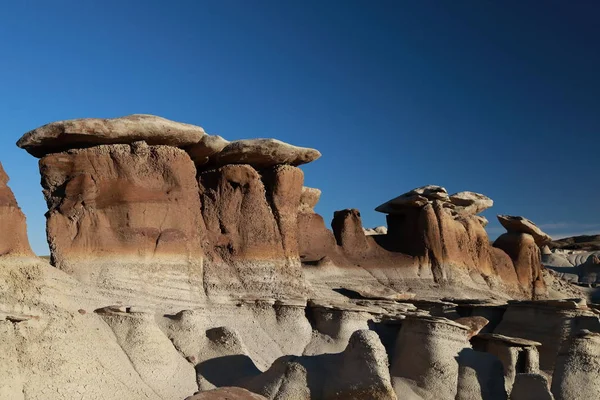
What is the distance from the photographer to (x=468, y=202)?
2838 centimetres

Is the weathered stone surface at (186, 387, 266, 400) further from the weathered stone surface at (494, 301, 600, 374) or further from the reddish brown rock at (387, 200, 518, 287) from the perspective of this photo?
the reddish brown rock at (387, 200, 518, 287)

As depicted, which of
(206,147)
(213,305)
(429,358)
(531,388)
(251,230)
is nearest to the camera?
(531,388)

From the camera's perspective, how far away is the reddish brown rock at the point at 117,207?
1556 cm

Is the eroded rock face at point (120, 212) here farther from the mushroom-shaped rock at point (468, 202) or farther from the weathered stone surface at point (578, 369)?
the mushroom-shaped rock at point (468, 202)

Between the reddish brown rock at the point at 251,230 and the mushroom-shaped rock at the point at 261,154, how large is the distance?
0.94 ft

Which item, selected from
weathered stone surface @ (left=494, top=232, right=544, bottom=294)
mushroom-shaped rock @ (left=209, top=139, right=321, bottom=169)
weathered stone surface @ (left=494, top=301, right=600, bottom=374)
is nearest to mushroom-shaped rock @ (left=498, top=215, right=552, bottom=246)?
weathered stone surface @ (left=494, top=232, right=544, bottom=294)

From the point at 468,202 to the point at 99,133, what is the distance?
52.7 ft

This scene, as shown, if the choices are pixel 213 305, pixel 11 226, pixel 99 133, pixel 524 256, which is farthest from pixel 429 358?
pixel 524 256

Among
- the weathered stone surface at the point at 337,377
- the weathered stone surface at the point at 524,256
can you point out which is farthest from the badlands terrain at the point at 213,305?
the weathered stone surface at the point at 524,256

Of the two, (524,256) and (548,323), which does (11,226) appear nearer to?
(548,323)

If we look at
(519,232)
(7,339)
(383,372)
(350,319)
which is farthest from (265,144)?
(519,232)

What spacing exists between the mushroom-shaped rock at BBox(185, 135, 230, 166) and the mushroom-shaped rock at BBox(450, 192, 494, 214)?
40.1 feet

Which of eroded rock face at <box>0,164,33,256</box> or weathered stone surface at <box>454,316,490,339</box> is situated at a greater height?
eroded rock face at <box>0,164,33,256</box>

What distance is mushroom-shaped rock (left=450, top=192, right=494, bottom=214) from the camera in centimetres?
2825
